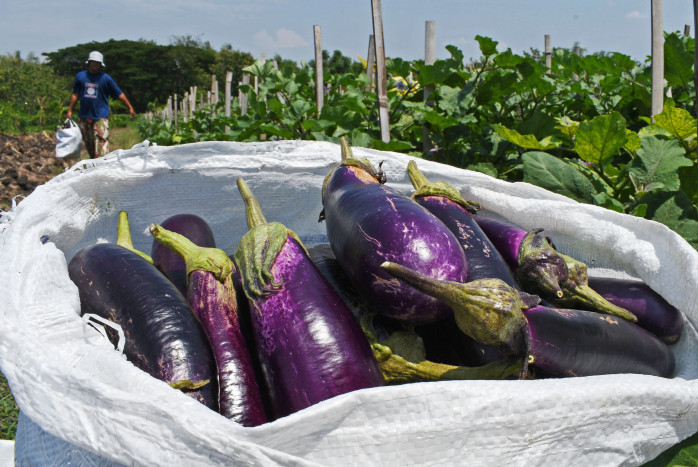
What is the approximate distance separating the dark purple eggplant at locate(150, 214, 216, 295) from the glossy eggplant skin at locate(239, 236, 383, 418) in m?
0.34

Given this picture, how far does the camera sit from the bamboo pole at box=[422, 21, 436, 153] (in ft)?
10.4

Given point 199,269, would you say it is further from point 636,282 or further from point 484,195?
point 636,282

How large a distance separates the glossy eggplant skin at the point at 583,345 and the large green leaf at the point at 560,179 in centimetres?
100

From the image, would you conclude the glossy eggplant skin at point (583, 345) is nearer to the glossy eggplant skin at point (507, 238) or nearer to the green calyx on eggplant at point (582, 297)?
the green calyx on eggplant at point (582, 297)

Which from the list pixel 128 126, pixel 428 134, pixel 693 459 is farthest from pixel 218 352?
pixel 128 126

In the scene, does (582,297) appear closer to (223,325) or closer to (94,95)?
(223,325)

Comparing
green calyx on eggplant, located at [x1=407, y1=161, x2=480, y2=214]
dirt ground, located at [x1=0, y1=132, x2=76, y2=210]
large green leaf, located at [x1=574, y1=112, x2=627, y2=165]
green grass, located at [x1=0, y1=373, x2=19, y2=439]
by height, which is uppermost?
large green leaf, located at [x1=574, y1=112, x2=627, y2=165]

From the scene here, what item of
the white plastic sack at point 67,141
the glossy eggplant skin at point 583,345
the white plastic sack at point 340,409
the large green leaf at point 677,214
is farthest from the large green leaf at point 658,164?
the white plastic sack at point 67,141

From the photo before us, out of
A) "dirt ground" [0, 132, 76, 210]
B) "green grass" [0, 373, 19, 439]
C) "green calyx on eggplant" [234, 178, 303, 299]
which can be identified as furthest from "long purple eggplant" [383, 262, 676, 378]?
"dirt ground" [0, 132, 76, 210]

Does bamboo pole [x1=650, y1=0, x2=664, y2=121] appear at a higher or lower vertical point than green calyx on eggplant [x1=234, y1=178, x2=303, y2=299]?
higher

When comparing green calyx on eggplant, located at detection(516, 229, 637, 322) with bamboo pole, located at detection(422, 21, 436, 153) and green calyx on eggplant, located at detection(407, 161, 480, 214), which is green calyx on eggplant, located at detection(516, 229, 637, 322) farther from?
bamboo pole, located at detection(422, 21, 436, 153)

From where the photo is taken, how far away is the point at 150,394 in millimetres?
701

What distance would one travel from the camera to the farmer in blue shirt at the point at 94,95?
6.83m

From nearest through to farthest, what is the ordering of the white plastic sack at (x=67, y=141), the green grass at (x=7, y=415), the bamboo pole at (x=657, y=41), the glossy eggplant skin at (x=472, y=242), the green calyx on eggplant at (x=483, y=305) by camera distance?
the green calyx on eggplant at (x=483, y=305) → the glossy eggplant skin at (x=472, y=242) → the green grass at (x=7, y=415) → the bamboo pole at (x=657, y=41) → the white plastic sack at (x=67, y=141)
